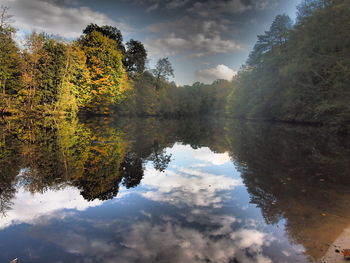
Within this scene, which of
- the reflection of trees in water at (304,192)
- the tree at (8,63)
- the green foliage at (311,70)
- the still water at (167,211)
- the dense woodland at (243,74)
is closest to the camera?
the still water at (167,211)

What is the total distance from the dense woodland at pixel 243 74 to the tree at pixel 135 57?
0.42 m

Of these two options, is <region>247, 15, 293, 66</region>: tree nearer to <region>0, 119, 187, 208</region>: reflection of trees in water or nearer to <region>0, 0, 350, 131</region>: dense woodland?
<region>0, 0, 350, 131</region>: dense woodland

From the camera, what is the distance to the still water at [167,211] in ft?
9.79

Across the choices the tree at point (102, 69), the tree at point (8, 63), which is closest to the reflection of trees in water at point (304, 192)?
the tree at point (8, 63)

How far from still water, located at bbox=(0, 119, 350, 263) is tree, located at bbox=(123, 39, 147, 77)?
152 ft

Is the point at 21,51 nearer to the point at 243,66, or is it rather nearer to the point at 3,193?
the point at 3,193

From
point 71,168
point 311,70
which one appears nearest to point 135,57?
point 311,70

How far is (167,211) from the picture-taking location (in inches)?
168

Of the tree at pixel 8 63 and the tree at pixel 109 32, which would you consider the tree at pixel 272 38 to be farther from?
the tree at pixel 8 63

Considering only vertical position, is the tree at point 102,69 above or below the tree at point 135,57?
below

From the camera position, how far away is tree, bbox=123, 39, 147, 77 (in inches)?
2038

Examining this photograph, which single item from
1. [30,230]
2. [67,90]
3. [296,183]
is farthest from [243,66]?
[30,230]

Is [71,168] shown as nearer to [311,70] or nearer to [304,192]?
[304,192]

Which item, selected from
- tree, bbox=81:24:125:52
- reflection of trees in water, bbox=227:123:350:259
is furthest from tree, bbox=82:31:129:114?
reflection of trees in water, bbox=227:123:350:259
